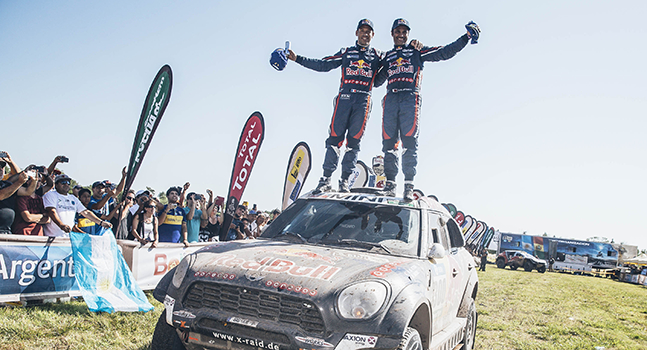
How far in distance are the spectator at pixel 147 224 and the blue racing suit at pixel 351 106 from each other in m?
3.58

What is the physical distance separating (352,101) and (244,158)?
435 cm

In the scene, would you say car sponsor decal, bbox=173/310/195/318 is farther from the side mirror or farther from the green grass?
the green grass

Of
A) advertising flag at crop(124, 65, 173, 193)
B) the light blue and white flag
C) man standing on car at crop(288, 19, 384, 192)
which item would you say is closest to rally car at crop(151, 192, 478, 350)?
man standing on car at crop(288, 19, 384, 192)

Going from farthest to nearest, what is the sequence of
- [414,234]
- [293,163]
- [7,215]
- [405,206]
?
[293,163] < [7,215] < [405,206] < [414,234]

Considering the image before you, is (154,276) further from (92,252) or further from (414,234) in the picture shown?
(414,234)

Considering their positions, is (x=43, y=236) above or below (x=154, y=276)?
above

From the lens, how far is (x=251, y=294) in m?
2.99

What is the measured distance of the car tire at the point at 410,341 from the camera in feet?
9.41

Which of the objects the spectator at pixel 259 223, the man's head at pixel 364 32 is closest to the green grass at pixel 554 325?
the man's head at pixel 364 32

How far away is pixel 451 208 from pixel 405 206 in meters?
17.6

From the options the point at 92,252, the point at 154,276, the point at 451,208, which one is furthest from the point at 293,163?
the point at 451,208

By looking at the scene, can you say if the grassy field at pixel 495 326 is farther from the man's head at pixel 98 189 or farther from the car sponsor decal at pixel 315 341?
the car sponsor decal at pixel 315 341

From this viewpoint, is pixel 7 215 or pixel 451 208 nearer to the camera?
pixel 7 215

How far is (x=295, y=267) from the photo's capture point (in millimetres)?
3186
